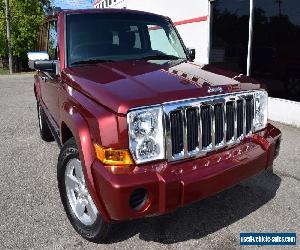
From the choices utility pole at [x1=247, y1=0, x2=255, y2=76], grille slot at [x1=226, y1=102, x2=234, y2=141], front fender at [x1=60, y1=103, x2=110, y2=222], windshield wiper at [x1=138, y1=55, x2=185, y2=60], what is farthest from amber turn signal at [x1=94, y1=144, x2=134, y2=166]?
utility pole at [x1=247, y1=0, x2=255, y2=76]

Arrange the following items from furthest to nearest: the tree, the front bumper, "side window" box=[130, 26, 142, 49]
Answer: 1. the tree
2. "side window" box=[130, 26, 142, 49]
3. the front bumper

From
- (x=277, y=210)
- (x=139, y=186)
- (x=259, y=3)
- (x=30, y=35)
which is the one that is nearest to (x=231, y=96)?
(x=139, y=186)

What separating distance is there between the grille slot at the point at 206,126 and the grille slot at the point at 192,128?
0.26 feet

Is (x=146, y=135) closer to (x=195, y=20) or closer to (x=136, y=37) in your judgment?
(x=136, y=37)

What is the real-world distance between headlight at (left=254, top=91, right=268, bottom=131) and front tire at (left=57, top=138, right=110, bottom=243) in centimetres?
163

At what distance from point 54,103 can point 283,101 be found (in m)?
4.67

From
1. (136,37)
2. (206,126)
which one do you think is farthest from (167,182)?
(136,37)

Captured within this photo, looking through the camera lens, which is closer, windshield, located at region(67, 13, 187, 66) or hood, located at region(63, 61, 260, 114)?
hood, located at region(63, 61, 260, 114)

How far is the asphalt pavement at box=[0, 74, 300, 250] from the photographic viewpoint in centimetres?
321

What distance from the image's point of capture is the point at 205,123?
292 cm

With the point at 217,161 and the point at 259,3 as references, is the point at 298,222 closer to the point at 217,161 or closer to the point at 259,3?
the point at 217,161

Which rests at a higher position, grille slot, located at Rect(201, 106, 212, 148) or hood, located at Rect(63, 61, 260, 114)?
hood, located at Rect(63, 61, 260, 114)

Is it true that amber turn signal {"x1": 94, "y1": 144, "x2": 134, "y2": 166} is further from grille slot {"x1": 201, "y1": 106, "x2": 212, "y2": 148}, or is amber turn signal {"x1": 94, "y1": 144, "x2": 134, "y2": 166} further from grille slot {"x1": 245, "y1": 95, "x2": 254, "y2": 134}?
grille slot {"x1": 245, "y1": 95, "x2": 254, "y2": 134}

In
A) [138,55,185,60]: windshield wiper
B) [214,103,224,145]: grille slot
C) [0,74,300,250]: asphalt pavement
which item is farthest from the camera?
[138,55,185,60]: windshield wiper
